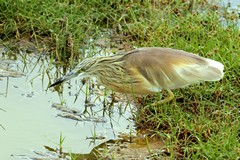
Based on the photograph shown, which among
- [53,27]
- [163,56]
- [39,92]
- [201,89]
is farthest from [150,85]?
[53,27]

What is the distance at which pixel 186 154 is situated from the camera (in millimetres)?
4660

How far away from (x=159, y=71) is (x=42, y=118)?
88cm

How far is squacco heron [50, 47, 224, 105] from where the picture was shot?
499 cm

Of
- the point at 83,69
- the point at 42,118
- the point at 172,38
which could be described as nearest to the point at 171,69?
the point at 83,69

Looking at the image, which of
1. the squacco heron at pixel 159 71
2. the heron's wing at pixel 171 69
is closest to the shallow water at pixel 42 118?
the squacco heron at pixel 159 71

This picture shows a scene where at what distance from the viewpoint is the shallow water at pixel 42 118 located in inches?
186

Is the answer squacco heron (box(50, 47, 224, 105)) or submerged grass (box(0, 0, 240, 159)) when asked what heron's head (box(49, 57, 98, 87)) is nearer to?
squacco heron (box(50, 47, 224, 105))

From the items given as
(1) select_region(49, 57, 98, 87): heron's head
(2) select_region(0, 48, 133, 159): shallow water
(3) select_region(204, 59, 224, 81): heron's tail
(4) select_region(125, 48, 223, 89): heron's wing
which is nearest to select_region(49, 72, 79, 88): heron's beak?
(1) select_region(49, 57, 98, 87): heron's head

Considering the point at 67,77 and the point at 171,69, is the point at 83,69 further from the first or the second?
the point at 171,69

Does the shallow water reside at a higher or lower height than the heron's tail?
lower

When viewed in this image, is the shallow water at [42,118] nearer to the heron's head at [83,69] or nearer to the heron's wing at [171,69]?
the heron's head at [83,69]

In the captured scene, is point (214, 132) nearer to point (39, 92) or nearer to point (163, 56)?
point (163, 56)

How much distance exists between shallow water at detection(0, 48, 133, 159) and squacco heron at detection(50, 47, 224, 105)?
0.29 metres

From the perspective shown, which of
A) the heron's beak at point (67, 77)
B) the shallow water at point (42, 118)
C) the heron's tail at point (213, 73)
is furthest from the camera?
the heron's beak at point (67, 77)
